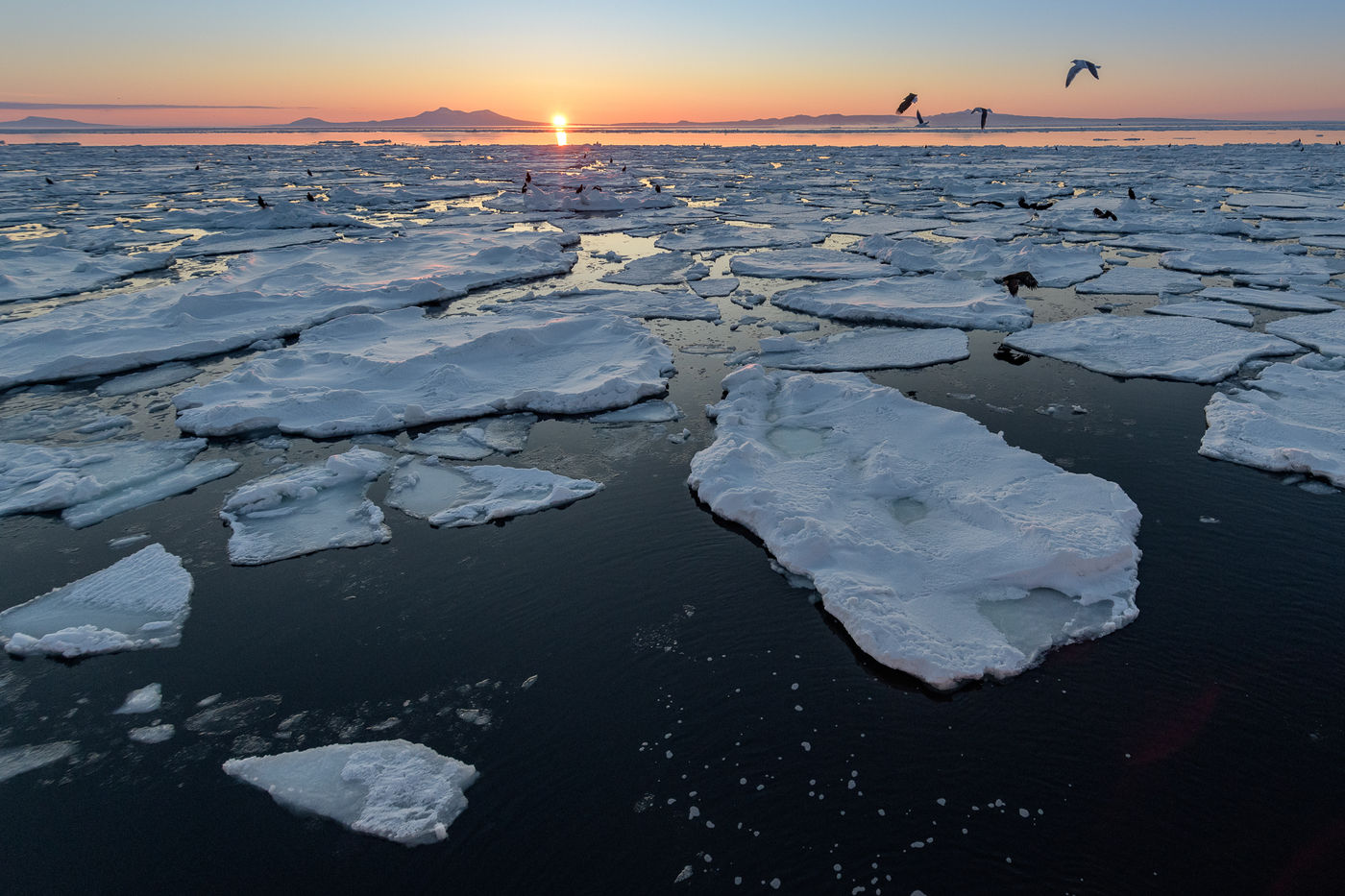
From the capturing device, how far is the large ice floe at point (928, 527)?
3.98 m

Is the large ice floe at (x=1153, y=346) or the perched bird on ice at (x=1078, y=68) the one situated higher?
the perched bird on ice at (x=1078, y=68)

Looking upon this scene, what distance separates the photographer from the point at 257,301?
35.2 feet

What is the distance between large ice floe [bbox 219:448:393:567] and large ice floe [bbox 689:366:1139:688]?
102 inches

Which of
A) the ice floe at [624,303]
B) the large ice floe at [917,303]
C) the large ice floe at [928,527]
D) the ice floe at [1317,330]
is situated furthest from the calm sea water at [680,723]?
the ice floe at [624,303]

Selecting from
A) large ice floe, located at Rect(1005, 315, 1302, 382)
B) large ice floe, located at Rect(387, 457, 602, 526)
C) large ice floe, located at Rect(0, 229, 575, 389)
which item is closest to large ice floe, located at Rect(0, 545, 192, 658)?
large ice floe, located at Rect(387, 457, 602, 526)

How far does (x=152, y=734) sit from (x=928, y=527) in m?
4.63

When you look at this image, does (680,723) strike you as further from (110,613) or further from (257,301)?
(257,301)

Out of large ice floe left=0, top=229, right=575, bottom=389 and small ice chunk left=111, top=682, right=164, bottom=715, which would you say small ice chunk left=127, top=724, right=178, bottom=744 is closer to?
small ice chunk left=111, top=682, right=164, bottom=715

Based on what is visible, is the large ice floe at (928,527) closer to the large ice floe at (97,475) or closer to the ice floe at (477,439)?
the ice floe at (477,439)

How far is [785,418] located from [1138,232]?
45.5ft

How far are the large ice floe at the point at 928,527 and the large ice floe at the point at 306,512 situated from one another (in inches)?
102

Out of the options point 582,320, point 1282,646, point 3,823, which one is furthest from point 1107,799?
point 582,320

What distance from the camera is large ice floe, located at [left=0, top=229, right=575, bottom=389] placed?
28.6 ft

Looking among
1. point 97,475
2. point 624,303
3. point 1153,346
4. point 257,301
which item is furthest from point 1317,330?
point 257,301
